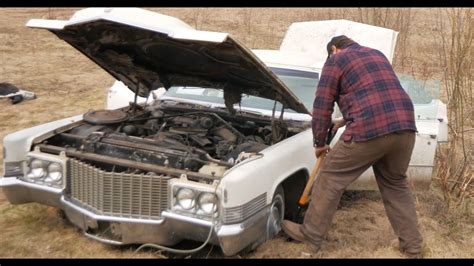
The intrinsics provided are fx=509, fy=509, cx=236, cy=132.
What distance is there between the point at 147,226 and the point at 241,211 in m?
0.64

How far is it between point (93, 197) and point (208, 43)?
4.30 ft

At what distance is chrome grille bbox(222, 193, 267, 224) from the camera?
3.16 metres

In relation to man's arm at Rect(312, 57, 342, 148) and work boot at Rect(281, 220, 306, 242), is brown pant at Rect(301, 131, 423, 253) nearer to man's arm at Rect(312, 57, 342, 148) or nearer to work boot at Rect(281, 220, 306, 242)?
work boot at Rect(281, 220, 306, 242)

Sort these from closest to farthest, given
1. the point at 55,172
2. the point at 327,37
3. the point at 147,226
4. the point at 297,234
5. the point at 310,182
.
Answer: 1. the point at 147,226
2. the point at 55,172
3. the point at 297,234
4. the point at 310,182
5. the point at 327,37

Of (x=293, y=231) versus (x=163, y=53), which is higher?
(x=163, y=53)

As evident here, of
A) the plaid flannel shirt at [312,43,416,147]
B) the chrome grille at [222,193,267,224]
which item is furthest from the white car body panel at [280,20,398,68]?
the chrome grille at [222,193,267,224]

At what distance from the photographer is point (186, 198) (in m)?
3.26

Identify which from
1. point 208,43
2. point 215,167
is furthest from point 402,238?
point 208,43

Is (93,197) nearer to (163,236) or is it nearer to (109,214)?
(109,214)

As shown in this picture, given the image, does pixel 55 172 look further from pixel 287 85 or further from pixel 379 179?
pixel 379 179

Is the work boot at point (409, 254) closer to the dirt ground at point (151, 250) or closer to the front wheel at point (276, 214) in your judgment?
the dirt ground at point (151, 250)

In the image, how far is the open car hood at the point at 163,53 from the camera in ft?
11.1

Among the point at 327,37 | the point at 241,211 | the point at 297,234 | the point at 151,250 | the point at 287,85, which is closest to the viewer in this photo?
the point at 241,211

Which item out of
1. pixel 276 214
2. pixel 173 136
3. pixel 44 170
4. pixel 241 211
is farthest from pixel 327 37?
pixel 44 170
